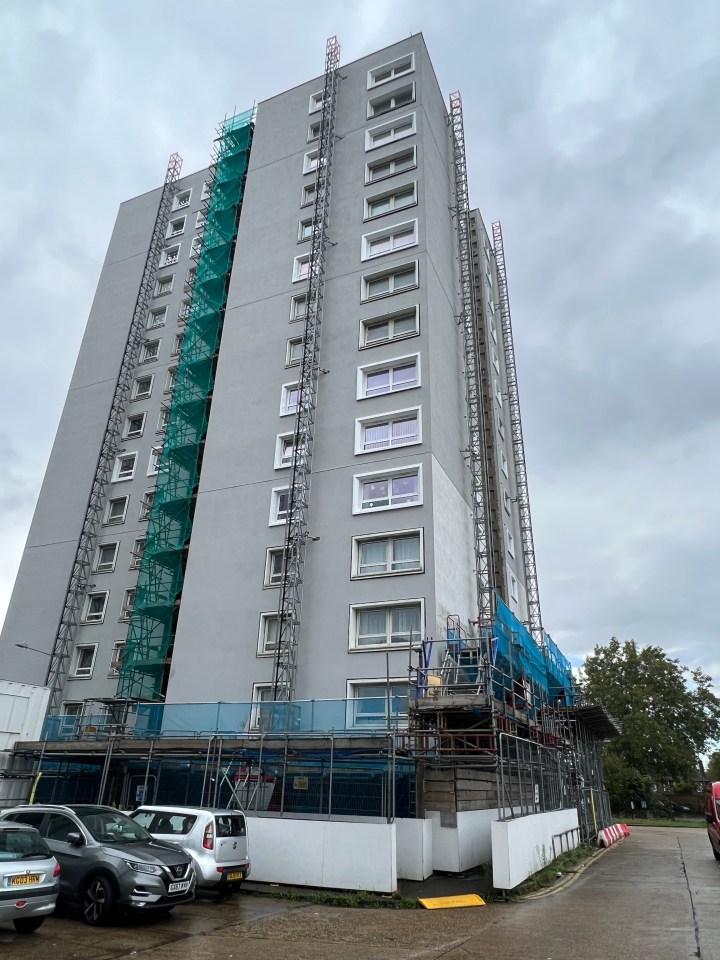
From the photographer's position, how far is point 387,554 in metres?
23.1

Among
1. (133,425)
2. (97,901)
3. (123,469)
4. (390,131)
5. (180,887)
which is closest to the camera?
(97,901)

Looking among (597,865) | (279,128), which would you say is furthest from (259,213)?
(597,865)

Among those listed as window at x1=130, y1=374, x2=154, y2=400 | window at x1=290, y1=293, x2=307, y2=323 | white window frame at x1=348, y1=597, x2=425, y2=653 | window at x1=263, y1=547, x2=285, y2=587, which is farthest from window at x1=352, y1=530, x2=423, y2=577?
window at x1=130, y1=374, x2=154, y2=400

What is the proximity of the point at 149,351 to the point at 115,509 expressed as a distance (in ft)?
31.3

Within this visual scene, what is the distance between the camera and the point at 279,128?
1451 inches

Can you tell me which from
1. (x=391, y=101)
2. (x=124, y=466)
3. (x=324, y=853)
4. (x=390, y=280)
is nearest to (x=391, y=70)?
(x=391, y=101)

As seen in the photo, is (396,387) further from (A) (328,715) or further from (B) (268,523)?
(A) (328,715)

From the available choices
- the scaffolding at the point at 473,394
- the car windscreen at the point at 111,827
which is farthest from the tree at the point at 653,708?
the car windscreen at the point at 111,827

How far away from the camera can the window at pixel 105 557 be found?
3070 cm

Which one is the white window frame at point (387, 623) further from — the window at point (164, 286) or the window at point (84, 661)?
the window at point (164, 286)

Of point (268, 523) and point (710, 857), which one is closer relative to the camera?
point (710, 857)

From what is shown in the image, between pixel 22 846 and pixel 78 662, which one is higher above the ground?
pixel 78 662

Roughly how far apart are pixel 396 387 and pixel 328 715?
43.7ft

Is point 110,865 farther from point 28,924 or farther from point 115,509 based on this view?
point 115,509
